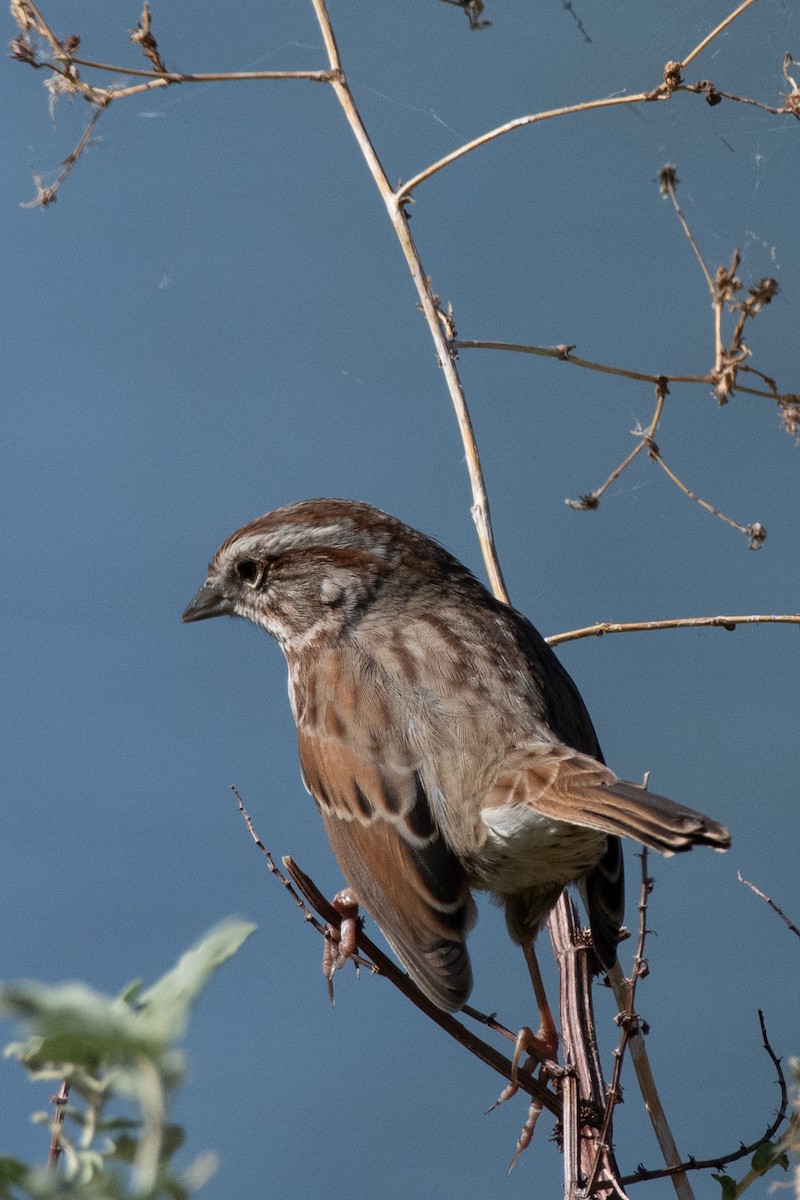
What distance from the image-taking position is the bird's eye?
3379mm

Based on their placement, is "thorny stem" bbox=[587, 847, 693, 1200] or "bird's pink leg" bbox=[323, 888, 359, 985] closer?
"thorny stem" bbox=[587, 847, 693, 1200]

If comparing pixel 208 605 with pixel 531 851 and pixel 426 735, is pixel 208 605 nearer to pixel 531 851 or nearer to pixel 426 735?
pixel 426 735

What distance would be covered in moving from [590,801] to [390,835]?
0.62 metres

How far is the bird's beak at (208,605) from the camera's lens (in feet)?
11.4

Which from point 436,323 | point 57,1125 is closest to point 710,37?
point 436,323

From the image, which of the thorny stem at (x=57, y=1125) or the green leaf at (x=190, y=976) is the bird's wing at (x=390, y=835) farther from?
the green leaf at (x=190, y=976)

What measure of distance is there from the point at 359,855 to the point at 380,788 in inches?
7.0

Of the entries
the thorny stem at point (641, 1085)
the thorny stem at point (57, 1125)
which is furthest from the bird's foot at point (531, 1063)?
the thorny stem at point (57, 1125)

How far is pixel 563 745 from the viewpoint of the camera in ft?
8.96

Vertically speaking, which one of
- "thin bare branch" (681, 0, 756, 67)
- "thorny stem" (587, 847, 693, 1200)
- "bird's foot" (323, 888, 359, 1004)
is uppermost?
"thin bare branch" (681, 0, 756, 67)

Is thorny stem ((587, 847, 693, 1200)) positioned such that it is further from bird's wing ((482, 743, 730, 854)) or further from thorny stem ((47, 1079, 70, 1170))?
thorny stem ((47, 1079, 70, 1170))

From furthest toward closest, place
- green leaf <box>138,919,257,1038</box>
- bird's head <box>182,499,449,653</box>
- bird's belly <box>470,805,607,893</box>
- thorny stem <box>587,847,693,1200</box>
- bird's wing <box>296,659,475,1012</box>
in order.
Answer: bird's head <box>182,499,449,653</box> < bird's wing <box>296,659,475,1012</box> < bird's belly <box>470,805,607,893</box> < thorny stem <box>587,847,693,1200</box> < green leaf <box>138,919,257,1038</box>

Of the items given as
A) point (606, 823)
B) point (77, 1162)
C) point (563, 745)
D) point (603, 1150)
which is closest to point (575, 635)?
point (563, 745)

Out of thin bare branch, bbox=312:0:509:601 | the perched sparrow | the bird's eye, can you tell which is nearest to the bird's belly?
the perched sparrow
